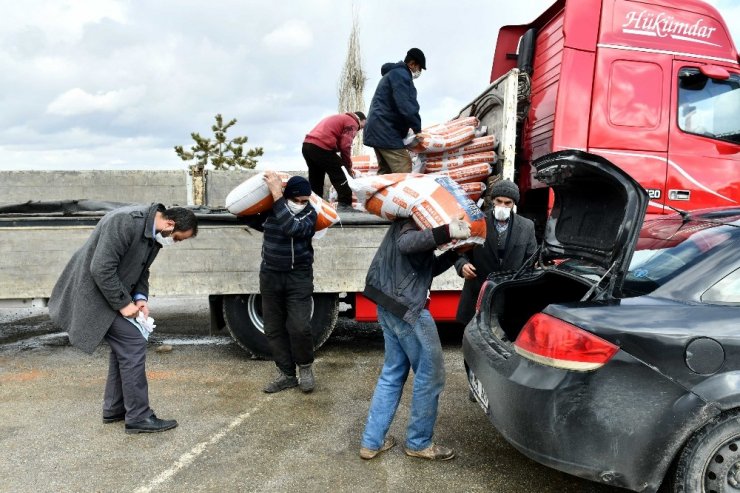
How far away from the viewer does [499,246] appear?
3.78 metres

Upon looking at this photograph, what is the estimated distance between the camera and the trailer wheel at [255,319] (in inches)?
187

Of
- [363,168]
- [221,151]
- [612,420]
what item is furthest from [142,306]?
[221,151]

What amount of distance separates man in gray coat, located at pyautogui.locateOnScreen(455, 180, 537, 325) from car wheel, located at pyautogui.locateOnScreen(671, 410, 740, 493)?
1798 mm

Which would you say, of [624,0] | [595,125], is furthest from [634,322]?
[624,0]

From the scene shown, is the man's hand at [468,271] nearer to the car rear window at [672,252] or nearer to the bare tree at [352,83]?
the car rear window at [672,252]

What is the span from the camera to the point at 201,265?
4.61 meters

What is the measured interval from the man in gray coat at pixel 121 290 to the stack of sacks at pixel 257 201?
23.3 inches

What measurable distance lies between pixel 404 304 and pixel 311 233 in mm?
1396

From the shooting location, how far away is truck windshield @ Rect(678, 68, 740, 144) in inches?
187

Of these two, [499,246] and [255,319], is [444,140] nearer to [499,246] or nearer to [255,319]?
[499,246]

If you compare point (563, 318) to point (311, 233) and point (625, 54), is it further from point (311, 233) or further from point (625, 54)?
point (625, 54)

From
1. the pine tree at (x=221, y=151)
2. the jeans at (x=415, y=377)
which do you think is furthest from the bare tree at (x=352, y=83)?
the jeans at (x=415, y=377)

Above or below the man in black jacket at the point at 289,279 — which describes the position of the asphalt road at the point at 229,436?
below

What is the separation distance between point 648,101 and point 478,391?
3335 mm
